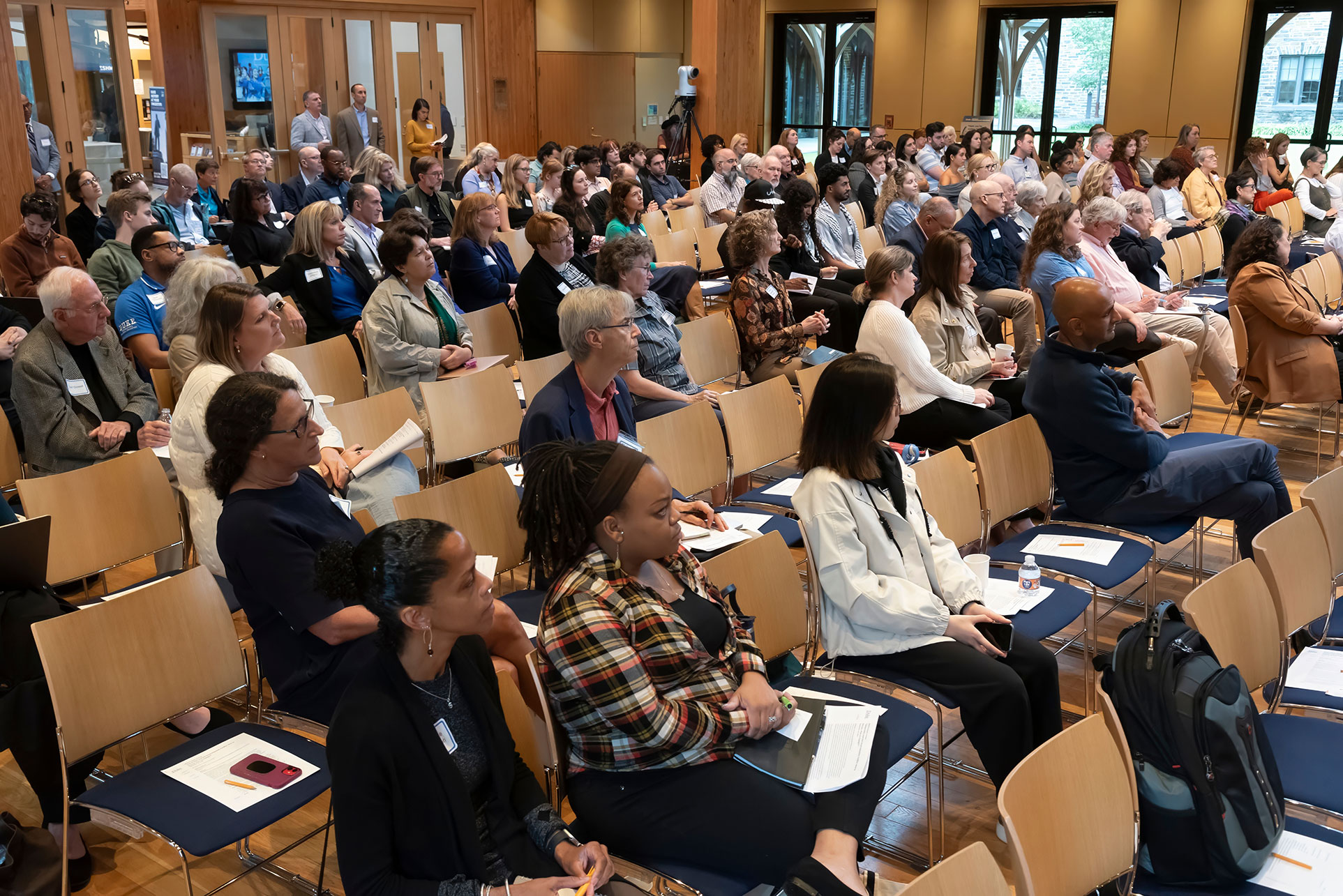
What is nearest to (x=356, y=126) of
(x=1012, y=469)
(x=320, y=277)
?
(x=320, y=277)

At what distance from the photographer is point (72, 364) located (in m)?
4.11

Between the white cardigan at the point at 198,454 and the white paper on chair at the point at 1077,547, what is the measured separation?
232 cm

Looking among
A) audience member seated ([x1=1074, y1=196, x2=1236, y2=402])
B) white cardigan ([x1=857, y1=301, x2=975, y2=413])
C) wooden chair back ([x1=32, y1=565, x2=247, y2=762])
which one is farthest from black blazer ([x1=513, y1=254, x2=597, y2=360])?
audience member seated ([x1=1074, y1=196, x2=1236, y2=402])

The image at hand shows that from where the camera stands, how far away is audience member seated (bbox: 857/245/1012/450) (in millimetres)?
4707

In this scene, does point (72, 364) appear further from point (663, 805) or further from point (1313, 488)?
point (1313, 488)

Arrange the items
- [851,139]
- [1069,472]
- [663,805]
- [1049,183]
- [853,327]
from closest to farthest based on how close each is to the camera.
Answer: [663,805] → [1069,472] → [853,327] → [1049,183] → [851,139]

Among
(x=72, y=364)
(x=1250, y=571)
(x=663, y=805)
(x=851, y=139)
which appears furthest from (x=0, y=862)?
(x=851, y=139)

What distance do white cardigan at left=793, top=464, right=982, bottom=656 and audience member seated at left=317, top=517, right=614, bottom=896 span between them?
1013mm

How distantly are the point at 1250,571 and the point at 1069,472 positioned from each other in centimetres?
121

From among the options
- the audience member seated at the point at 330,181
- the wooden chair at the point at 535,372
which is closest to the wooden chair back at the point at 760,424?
the wooden chair at the point at 535,372

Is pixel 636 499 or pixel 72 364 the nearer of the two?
pixel 636 499

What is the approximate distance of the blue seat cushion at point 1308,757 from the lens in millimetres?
2457

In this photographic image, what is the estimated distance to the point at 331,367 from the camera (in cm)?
501

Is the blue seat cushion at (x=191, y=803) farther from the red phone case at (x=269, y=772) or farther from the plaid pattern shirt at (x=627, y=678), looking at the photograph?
the plaid pattern shirt at (x=627, y=678)
